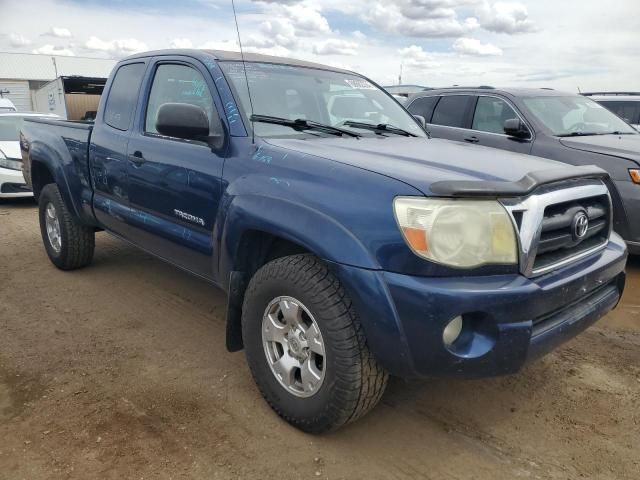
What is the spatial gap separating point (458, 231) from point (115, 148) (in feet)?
8.74

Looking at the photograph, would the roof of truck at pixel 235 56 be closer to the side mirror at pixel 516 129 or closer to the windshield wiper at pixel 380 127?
the windshield wiper at pixel 380 127

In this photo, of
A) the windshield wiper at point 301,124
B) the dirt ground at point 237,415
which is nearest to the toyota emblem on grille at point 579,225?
the dirt ground at point 237,415

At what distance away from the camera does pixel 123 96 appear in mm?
3969

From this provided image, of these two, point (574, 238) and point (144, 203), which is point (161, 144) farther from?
point (574, 238)

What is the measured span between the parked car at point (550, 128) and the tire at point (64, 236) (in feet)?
13.0

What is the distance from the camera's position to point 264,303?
2.59m

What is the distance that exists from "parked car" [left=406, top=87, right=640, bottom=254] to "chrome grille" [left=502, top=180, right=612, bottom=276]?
2530 millimetres

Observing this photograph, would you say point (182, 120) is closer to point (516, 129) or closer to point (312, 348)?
point (312, 348)

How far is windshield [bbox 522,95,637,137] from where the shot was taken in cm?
593

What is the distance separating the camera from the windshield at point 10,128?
9.19 m

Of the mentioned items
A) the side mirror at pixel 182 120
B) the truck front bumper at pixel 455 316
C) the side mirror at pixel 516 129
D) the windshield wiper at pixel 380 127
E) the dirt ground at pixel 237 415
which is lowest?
the dirt ground at pixel 237 415

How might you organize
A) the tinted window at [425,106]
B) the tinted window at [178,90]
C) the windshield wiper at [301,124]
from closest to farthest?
the windshield wiper at [301,124], the tinted window at [178,90], the tinted window at [425,106]

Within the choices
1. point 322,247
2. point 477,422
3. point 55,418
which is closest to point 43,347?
point 55,418

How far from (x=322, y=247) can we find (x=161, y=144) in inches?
63.7
